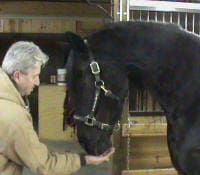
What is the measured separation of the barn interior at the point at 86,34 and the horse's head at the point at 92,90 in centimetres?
15

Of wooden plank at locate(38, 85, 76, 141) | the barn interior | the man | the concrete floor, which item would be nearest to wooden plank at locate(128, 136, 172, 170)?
the barn interior

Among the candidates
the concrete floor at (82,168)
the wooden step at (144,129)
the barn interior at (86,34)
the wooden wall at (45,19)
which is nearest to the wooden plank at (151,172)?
the barn interior at (86,34)

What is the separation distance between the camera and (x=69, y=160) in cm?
170

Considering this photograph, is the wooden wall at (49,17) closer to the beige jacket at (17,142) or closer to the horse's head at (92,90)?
the horse's head at (92,90)

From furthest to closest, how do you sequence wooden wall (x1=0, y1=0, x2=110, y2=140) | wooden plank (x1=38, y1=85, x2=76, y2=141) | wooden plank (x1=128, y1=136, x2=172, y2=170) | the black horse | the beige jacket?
1. wooden wall (x1=0, y1=0, x2=110, y2=140)
2. wooden plank (x1=38, y1=85, x2=76, y2=141)
3. wooden plank (x1=128, y1=136, x2=172, y2=170)
4. the black horse
5. the beige jacket

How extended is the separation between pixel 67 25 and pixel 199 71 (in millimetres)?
5028

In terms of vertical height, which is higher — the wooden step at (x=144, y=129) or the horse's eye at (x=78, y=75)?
the horse's eye at (x=78, y=75)

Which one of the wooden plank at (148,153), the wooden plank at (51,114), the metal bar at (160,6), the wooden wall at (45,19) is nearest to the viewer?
the metal bar at (160,6)

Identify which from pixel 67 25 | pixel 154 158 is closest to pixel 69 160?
pixel 154 158

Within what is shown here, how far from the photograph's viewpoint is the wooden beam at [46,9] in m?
6.44

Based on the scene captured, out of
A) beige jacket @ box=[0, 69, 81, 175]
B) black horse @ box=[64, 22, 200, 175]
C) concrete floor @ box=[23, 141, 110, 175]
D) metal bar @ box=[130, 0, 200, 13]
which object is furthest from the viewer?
concrete floor @ box=[23, 141, 110, 175]

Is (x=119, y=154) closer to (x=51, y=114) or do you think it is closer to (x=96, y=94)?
(x=96, y=94)

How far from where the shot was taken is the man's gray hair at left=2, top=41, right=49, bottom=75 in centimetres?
164

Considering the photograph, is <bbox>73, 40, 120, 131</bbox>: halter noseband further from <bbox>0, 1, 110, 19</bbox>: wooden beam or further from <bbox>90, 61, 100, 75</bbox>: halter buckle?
<bbox>0, 1, 110, 19</bbox>: wooden beam
